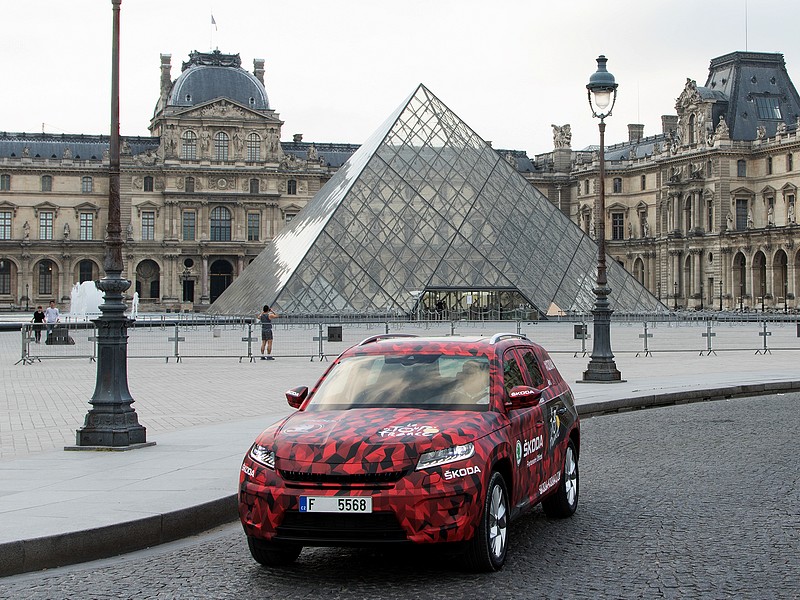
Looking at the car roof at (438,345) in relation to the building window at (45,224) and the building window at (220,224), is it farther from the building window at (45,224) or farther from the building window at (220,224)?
the building window at (45,224)

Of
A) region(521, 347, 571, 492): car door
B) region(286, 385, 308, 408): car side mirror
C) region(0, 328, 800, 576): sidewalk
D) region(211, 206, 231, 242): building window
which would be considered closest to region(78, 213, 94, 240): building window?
region(211, 206, 231, 242): building window

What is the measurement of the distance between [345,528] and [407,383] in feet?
4.98

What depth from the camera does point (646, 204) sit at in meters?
97.9

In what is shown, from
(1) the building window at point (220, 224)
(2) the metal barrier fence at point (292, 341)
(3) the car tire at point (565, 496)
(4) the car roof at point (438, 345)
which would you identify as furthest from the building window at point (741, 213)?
(4) the car roof at point (438, 345)

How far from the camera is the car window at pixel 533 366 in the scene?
8656mm

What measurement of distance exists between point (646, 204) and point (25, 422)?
87.7m

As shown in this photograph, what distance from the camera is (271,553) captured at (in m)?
7.09

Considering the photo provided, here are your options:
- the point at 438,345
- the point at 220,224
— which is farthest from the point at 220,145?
the point at 438,345

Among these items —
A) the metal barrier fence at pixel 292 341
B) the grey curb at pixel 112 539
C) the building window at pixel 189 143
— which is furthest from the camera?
the building window at pixel 189 143

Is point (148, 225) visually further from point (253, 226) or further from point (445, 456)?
point (445, 456)

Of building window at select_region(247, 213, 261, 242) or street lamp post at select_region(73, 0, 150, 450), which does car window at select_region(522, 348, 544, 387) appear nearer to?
street lamp post at select_region(73, 0, 150, 450)

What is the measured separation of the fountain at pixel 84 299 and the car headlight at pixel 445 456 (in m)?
66.9

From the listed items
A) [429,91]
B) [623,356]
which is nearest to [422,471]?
[623,356]

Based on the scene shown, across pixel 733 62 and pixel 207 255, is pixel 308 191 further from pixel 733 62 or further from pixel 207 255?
pixel 733 62
